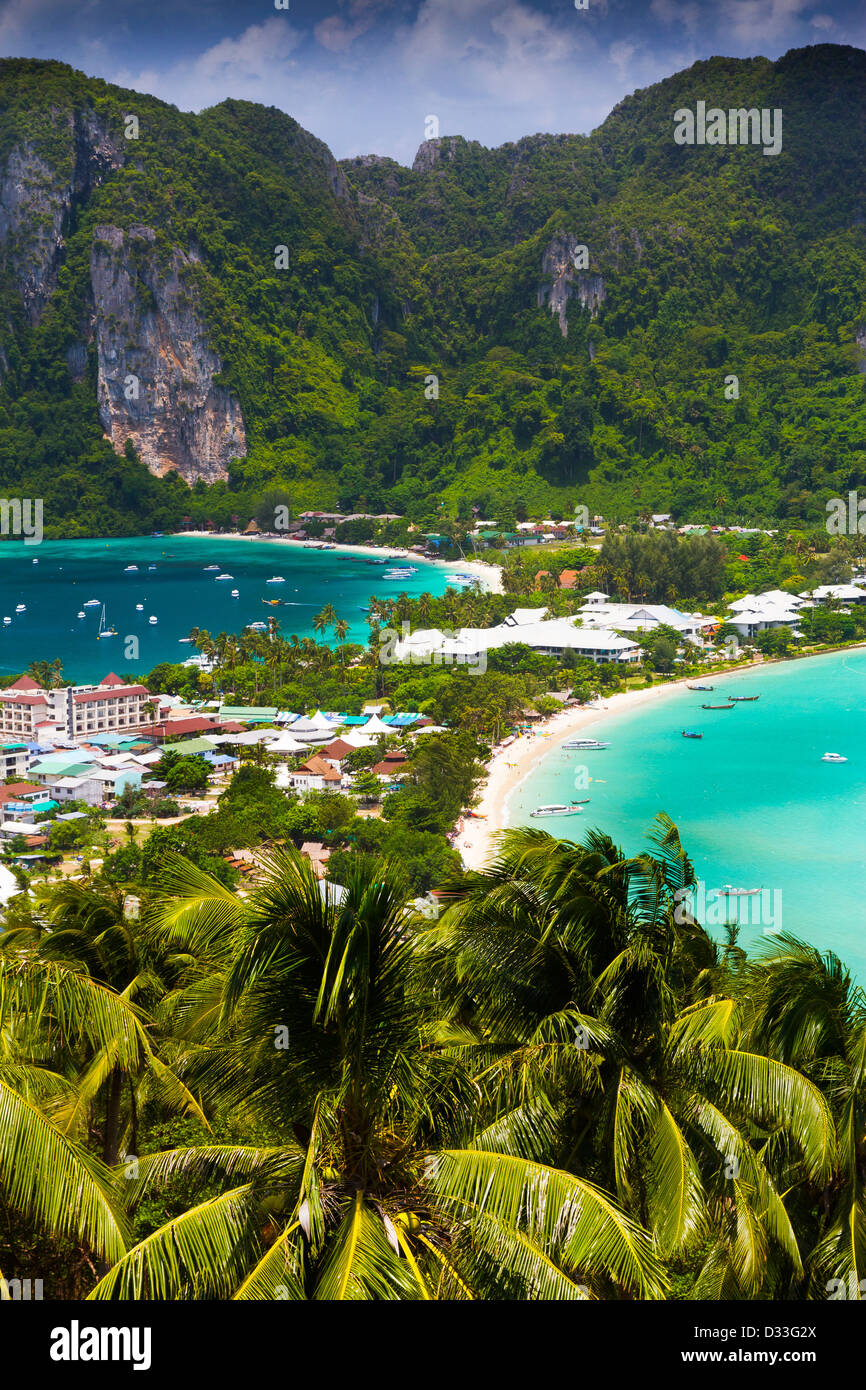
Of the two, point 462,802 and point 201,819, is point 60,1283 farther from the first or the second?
point 462,802

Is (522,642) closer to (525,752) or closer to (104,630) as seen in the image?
(525,752)

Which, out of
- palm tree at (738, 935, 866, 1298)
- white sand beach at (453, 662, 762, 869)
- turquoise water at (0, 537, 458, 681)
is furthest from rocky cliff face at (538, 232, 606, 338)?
palm tree at (738, 935, 866, 1298)

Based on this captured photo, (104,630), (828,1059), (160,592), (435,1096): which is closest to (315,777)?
(828,1059)

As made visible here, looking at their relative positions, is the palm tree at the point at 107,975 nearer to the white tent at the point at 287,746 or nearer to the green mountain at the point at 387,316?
the white tent at the point at 287,746

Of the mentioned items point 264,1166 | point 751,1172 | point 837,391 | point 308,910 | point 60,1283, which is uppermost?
point 837,391
